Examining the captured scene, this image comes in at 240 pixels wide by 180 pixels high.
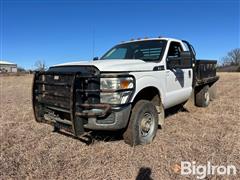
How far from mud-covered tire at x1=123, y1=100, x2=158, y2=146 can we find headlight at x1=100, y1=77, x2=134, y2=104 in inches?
18.3

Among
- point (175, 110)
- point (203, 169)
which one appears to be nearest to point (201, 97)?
point (175, 110)

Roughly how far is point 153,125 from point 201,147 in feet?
3.15

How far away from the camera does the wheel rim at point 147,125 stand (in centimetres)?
470

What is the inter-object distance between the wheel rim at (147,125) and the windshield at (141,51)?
1.30m

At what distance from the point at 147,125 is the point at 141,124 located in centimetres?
19

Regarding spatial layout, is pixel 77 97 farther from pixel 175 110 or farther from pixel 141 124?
pixel 175 110

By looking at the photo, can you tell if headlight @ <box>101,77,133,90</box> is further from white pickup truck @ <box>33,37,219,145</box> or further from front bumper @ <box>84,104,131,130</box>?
front bumper @ <box>84,104,131,130</box>

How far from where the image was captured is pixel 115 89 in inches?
157

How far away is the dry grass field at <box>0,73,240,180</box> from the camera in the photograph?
12.0 ft

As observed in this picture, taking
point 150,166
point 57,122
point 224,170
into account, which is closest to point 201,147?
point 224,170

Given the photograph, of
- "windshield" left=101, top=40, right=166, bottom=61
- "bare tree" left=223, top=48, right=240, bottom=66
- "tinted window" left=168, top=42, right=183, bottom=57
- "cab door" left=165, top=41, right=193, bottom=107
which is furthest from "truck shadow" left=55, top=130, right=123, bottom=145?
"bare tree" left=223, top=48, right=240, bottom=66

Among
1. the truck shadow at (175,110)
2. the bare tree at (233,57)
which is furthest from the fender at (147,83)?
the bare tree at (233,57)

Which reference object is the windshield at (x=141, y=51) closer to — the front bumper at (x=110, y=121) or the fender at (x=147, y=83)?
the fender at (x=147, y=83)

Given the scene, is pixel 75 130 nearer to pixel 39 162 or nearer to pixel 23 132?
pixel 39 162
